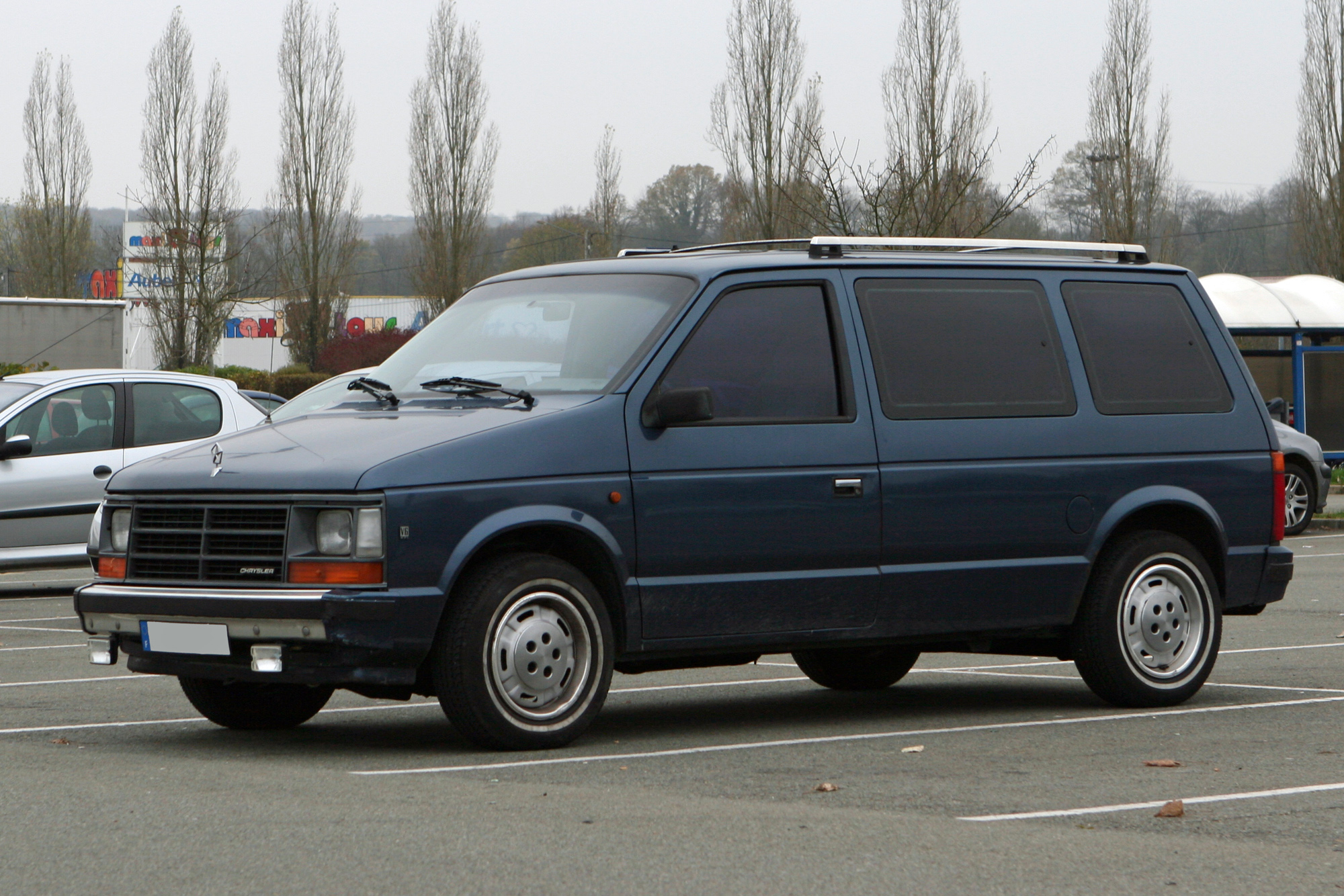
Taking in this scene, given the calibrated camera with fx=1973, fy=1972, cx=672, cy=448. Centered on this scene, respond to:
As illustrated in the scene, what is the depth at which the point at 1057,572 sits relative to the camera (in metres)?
8.48

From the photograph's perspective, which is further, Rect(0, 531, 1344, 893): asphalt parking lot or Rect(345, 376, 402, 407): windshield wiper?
Rect(345, 376, 402, 407): windshield wiper

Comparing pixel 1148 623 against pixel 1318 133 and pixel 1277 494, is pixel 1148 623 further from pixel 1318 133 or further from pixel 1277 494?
pixel 1318 133

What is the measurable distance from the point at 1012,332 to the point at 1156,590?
4.42 ft

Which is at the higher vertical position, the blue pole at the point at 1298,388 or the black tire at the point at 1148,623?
the blue pole at the point at 1298,388

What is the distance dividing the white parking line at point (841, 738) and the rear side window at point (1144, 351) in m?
1.34

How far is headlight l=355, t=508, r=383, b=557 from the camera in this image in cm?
690

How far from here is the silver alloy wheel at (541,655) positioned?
7.19 meters

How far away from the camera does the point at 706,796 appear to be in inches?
251

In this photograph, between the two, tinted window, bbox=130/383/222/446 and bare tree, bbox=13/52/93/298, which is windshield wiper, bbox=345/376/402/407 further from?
bare tree, bbox=13/52/93/298

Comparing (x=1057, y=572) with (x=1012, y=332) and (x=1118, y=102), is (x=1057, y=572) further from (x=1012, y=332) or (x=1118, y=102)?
(x=1118, y=102)

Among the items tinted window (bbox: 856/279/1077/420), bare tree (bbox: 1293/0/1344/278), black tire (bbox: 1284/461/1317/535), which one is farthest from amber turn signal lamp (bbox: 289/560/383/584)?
bare tree (bbox: 1293/0/1344/278)

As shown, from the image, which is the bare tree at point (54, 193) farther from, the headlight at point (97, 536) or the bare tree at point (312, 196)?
the headlight at point (97, 536)

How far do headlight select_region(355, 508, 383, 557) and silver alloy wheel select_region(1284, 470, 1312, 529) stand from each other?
16.2 metres

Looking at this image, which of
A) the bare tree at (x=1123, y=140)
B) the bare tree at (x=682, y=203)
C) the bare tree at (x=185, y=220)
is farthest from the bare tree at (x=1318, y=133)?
the bare tree at (x=682, y=203)
